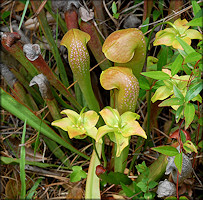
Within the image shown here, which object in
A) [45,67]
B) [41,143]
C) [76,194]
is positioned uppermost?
[45,67]

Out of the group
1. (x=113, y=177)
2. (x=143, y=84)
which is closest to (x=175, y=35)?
(x=143, y=84)

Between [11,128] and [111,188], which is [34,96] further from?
[111,188]

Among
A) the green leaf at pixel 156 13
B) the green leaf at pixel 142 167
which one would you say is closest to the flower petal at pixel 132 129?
the green leaf at pixel 142 167

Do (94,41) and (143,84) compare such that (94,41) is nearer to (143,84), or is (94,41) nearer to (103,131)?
(143,84)

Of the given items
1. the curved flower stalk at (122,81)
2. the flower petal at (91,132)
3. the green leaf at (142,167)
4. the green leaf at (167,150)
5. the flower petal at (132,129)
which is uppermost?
the curved flower stalk at (122,81)

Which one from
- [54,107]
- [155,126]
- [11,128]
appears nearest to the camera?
[54,107]

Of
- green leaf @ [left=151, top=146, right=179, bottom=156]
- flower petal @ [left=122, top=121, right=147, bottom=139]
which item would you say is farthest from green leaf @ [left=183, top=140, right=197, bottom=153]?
flower petal @ [left=122, top=121, right=147, bottom=139]

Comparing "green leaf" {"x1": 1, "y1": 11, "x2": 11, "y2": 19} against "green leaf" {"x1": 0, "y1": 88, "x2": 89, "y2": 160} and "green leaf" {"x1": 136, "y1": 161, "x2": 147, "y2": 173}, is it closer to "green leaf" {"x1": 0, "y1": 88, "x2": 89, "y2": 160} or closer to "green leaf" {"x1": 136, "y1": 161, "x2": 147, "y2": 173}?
"green leaf" {"x1": 0, "y1": 88, "x2": 89, "y2": 160}

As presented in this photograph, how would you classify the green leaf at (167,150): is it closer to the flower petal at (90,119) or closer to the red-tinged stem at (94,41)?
the flower petal at (90,119)

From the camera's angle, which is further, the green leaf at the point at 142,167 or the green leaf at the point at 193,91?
the green leaf at the point at 142,167

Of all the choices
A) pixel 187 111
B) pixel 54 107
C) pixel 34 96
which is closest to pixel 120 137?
pixel 187 111

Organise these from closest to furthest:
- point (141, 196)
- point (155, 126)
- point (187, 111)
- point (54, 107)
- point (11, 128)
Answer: point (187, 111) → point (141, 196) → point (54, 107) → point (155, 126) → point (11, 128)
